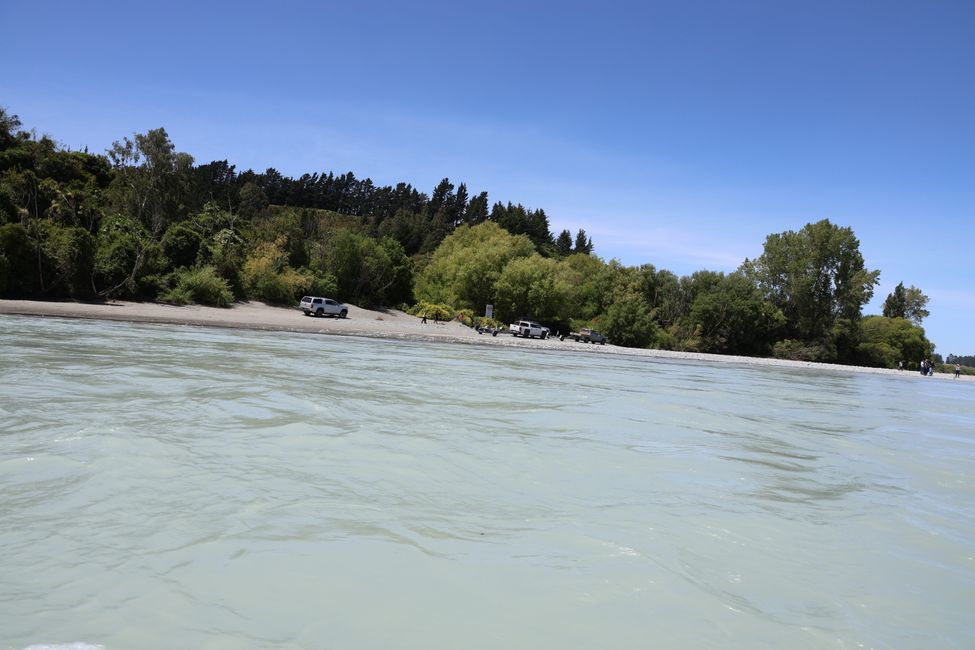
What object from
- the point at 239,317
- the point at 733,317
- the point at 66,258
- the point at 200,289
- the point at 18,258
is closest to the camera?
the point at 18,258

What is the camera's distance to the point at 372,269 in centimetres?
6384

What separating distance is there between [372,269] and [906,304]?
327ft

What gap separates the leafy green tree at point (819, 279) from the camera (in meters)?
82.4

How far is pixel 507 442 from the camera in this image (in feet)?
35.2

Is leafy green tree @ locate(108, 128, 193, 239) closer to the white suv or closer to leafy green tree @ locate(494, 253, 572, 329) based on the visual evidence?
the white suv

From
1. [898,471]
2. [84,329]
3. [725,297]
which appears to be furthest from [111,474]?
[725,297]

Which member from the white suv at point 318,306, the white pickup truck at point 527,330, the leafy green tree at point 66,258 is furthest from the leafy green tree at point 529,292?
the leafy green tree at point 66,258

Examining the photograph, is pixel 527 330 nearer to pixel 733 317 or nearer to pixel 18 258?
pixel 733 317

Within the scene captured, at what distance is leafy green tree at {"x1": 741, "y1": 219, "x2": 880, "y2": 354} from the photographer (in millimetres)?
82375

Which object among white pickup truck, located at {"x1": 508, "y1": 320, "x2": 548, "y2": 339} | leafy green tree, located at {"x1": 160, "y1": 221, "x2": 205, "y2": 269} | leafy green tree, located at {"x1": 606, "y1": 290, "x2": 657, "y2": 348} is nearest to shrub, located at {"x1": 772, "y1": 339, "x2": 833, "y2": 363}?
leafy green tree, located at {"x1": 606, "y1": 290, "x2": 657, "y2": 348}

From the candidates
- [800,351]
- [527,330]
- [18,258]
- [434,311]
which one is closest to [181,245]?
[18,258]

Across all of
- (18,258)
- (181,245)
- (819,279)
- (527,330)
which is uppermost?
(819,279)

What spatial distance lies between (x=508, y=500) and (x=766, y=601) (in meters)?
3.06

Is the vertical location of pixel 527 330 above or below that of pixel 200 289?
below
